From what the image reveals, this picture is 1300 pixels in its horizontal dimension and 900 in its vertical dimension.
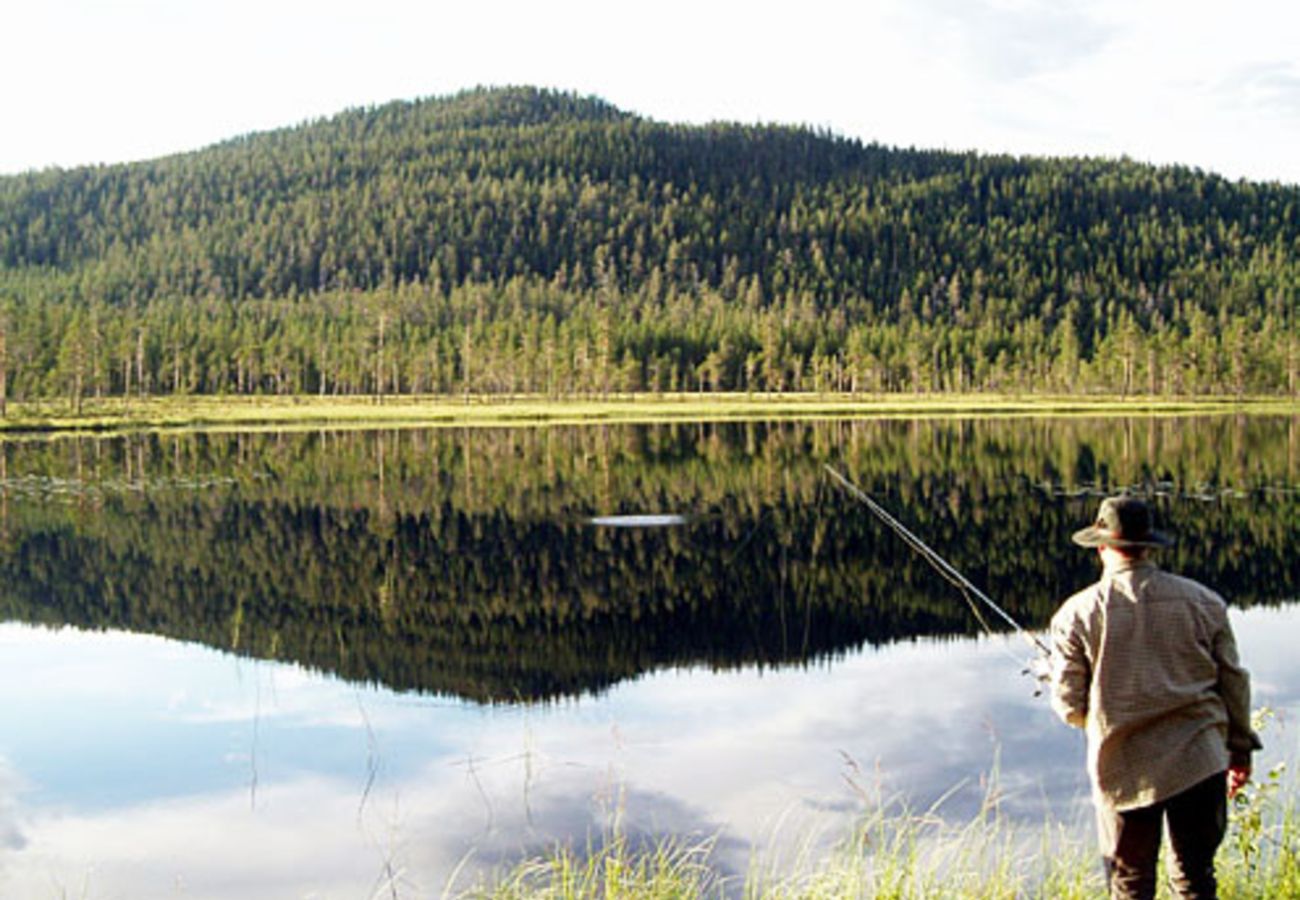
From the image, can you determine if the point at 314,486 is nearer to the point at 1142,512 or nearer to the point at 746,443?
the point at 746,443

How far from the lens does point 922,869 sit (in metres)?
9.59

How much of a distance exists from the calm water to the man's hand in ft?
15.4

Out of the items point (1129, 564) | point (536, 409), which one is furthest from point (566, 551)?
point (536, 409)

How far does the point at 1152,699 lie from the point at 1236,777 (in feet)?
2.32

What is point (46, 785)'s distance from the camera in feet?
43.5

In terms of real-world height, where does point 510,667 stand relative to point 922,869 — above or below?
below

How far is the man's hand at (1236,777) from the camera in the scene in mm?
6549

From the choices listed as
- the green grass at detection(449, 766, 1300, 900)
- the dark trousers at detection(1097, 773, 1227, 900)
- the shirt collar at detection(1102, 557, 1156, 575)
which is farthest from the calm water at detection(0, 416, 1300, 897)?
the shirt collar at detection(1102, 557, 1156, 575)

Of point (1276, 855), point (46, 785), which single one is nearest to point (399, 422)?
point (46, 785)

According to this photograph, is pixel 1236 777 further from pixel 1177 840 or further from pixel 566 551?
pixel 566 551

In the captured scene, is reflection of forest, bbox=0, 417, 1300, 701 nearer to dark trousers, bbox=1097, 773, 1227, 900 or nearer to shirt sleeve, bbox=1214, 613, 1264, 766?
dark trousers, bbox=1097, 773, 1227, 900

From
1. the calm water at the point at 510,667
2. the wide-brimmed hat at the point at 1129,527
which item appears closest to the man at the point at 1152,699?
the wide-brimmed hat at the point at 1129,527

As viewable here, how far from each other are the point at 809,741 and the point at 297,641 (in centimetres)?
937

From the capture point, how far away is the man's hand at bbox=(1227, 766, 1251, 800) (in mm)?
6549
